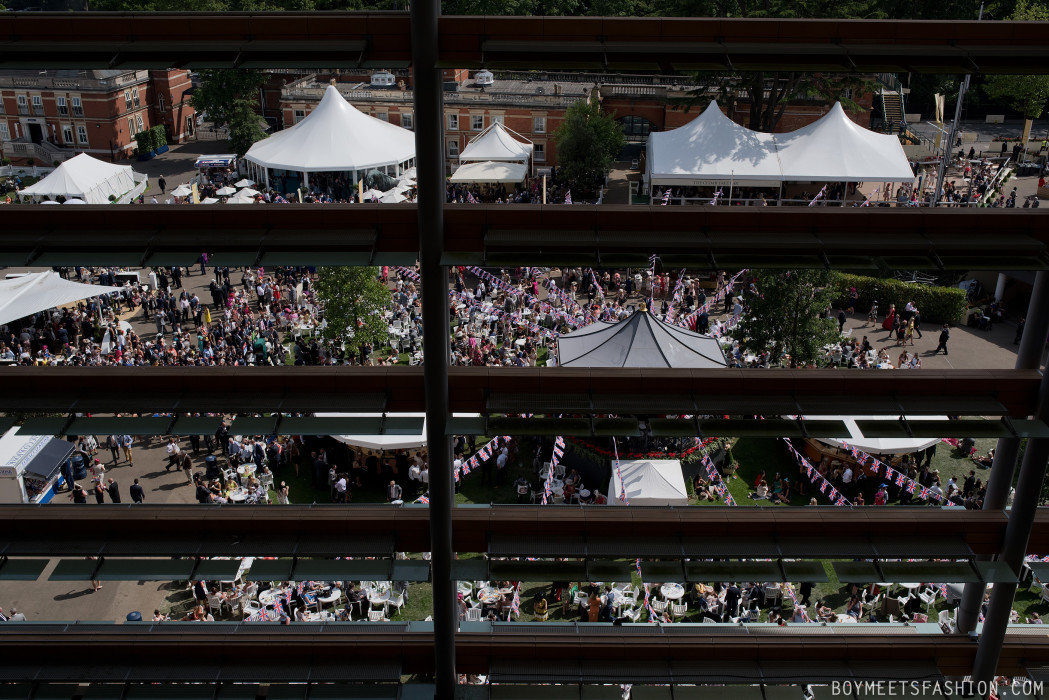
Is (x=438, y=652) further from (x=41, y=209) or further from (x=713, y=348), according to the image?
(x=713, y=348)

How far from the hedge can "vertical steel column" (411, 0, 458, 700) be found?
90.1 feet

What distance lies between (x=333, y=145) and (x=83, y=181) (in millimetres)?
11884

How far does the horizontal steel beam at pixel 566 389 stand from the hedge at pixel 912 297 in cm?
2519

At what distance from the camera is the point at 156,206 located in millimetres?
9508

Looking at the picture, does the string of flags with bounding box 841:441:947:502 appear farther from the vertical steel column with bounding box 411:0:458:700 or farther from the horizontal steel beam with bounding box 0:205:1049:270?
the vertical steel column with bounding box 411:0:458:700

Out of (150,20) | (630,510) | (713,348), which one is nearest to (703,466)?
(713,348)

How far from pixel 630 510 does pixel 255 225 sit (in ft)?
17.1

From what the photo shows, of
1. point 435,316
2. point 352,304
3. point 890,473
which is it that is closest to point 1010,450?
point 435,316

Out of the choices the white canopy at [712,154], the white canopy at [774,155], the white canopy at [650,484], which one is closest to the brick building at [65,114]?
the white canopy at [712,154]

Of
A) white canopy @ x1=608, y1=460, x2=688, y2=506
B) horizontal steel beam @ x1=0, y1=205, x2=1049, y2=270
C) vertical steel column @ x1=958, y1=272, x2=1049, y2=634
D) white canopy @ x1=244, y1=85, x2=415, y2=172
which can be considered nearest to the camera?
horizontal steel beam @ x1=0, y1=205, x2=1049, y2=270

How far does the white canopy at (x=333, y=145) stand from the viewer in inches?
1786

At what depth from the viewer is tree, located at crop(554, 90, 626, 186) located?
46531mm

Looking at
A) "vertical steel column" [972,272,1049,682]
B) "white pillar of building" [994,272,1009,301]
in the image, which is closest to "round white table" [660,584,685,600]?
"vertical steel column" [972,272,1049,682]

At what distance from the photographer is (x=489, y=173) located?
1853 inches
